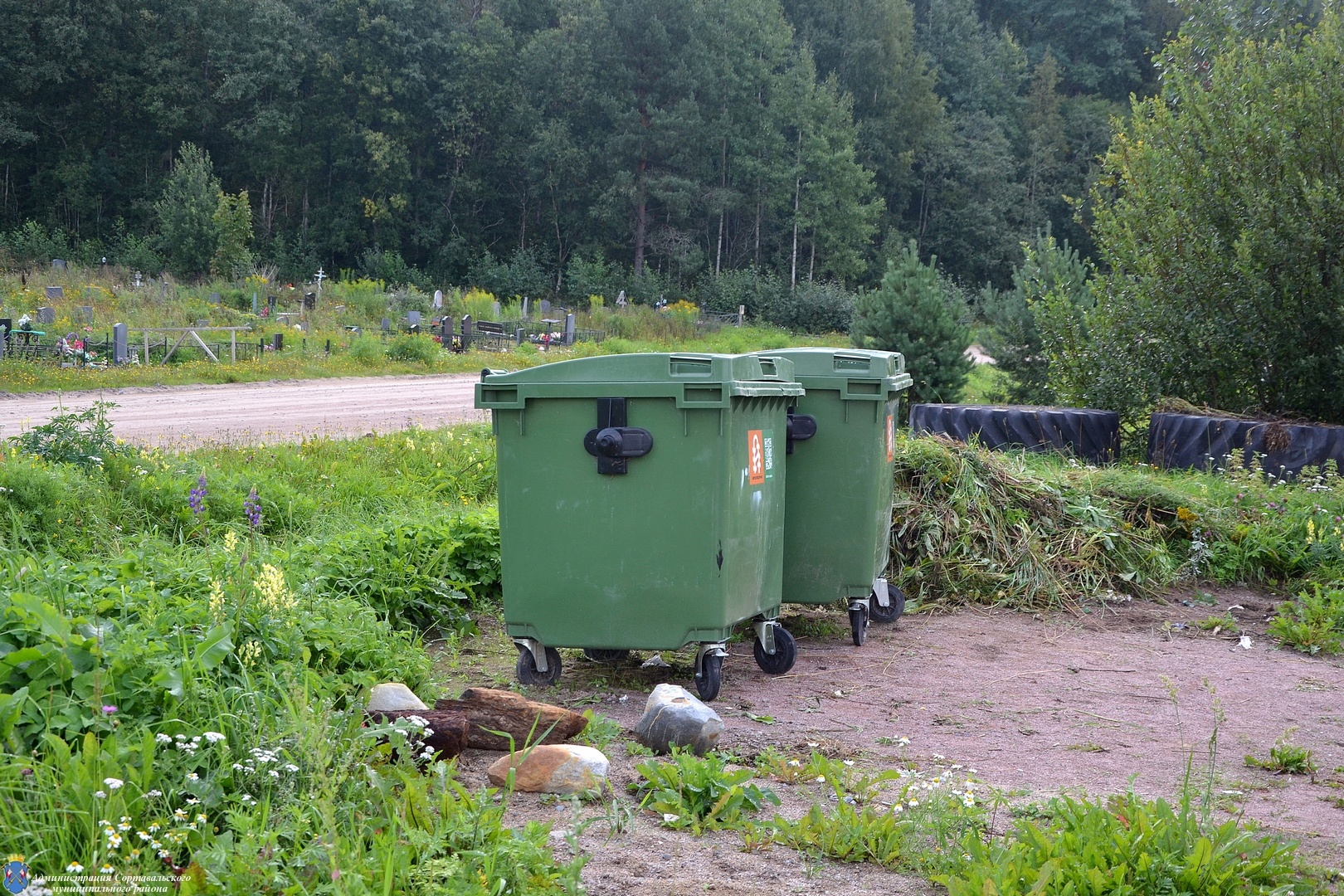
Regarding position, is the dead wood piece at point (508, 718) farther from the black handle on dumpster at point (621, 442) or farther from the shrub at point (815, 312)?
the shrub at point (815, 312)

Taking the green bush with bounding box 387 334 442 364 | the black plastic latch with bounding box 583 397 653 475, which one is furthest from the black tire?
the green bush with bounding box 387 334 442 364

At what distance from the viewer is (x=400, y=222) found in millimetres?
53219

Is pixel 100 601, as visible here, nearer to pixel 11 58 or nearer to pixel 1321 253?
pixel 1321 253

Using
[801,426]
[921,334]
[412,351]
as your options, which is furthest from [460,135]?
[801,426]

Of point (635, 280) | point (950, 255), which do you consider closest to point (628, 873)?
point (635, 280)

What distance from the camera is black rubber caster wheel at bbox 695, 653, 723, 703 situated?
4719 millimetres

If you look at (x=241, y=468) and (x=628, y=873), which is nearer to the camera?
(x=628, y=873)

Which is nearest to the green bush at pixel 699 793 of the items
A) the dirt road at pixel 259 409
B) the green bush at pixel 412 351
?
the dirt road at pixel 259 409

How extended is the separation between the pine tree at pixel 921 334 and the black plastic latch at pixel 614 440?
10.7 meters

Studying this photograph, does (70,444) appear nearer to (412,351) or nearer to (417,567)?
(417,567)

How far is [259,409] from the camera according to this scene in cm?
1405

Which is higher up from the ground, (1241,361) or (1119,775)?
(1241,361)

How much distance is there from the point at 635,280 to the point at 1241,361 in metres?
41.0

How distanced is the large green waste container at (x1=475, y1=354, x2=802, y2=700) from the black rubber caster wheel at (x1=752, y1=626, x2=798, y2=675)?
0.54 metres
